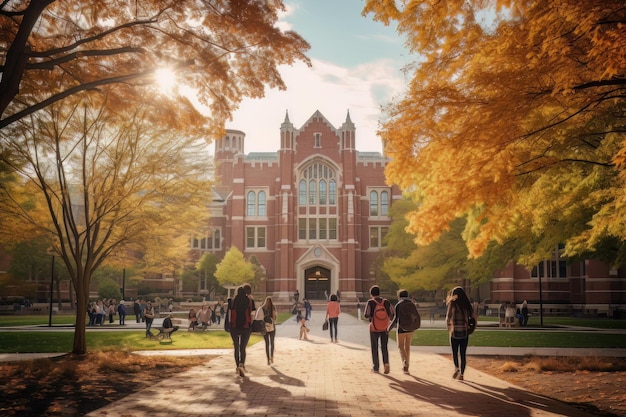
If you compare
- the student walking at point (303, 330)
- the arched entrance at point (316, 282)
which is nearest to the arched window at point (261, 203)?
the arched entrance at point (316, 282)

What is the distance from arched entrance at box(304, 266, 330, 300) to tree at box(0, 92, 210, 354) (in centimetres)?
3686

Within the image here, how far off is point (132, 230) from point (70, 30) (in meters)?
7.72

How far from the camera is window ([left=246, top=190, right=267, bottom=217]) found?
2169 inches

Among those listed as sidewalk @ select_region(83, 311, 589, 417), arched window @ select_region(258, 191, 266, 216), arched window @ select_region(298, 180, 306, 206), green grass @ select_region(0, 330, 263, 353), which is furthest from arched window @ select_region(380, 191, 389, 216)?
sidewalk @ select_region(83, 311, 589, 417)

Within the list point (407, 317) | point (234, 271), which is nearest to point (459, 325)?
point (407, 317)

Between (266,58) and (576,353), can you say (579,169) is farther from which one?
(266,58)

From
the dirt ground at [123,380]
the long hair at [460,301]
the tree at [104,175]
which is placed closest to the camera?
the dirt ground at [123,380]

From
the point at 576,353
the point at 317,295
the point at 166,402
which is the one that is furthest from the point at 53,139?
the point at 317,295

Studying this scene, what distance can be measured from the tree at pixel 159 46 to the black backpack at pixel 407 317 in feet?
15.6

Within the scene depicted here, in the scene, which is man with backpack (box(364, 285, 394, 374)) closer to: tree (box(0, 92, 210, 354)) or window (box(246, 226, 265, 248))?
tree (box(0, 92, 210, 354))

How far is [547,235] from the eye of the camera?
591 inches

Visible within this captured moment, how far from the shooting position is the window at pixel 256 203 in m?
55.1

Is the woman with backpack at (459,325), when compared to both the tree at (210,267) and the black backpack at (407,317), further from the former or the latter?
the tree at (210,267)

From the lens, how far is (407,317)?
34.2 feet
